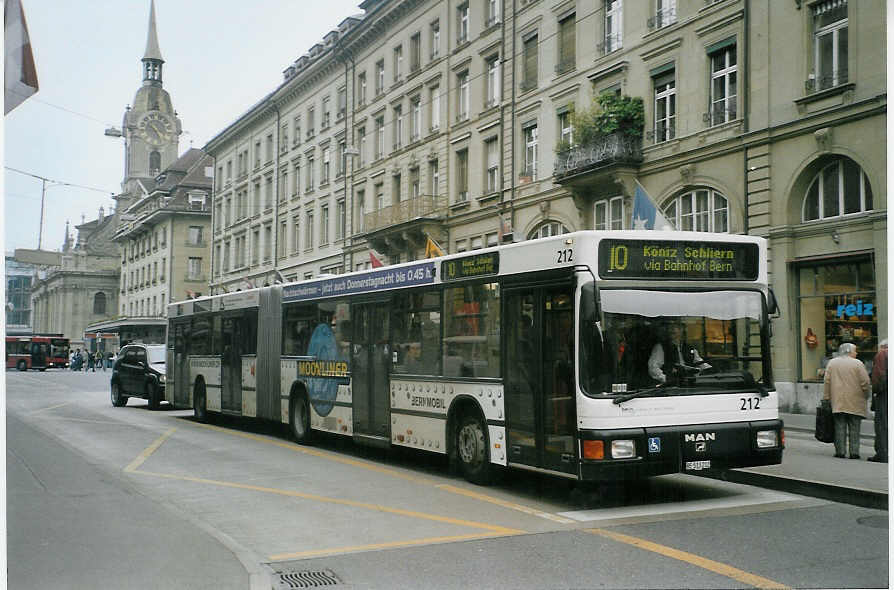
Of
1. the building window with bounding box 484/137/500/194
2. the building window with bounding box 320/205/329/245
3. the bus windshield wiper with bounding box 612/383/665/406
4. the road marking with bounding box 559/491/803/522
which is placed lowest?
the road marking with bounding box 559/491/803/522

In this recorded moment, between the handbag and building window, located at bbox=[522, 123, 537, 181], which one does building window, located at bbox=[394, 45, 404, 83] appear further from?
the handbag

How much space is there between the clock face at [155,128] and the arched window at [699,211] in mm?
16622

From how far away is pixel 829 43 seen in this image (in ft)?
48.7

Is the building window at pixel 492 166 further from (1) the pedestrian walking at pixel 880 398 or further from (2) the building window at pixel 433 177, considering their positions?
(1) the pedestrian walking at pixel 880 398

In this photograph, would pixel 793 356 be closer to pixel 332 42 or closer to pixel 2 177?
pixel 332 42

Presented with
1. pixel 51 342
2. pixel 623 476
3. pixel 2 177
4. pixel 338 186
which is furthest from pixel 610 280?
pixel 338 186

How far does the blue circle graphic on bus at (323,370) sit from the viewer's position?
566 inches

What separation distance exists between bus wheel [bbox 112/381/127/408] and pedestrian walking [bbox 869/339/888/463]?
20424 millimetres

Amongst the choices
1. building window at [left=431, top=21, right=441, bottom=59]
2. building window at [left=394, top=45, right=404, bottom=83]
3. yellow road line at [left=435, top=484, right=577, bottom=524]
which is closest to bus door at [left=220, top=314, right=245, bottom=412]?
yellow road line at [left=435, top=484, right=577, bottom=524]

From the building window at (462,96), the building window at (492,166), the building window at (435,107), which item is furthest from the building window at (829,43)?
the building window at (435,107)

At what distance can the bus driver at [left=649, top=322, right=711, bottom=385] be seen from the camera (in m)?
8.88

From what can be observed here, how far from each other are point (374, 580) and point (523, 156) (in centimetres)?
2512

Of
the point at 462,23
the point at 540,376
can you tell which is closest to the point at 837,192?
the point at 540,376

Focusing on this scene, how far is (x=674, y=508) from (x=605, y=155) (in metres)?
17.6
